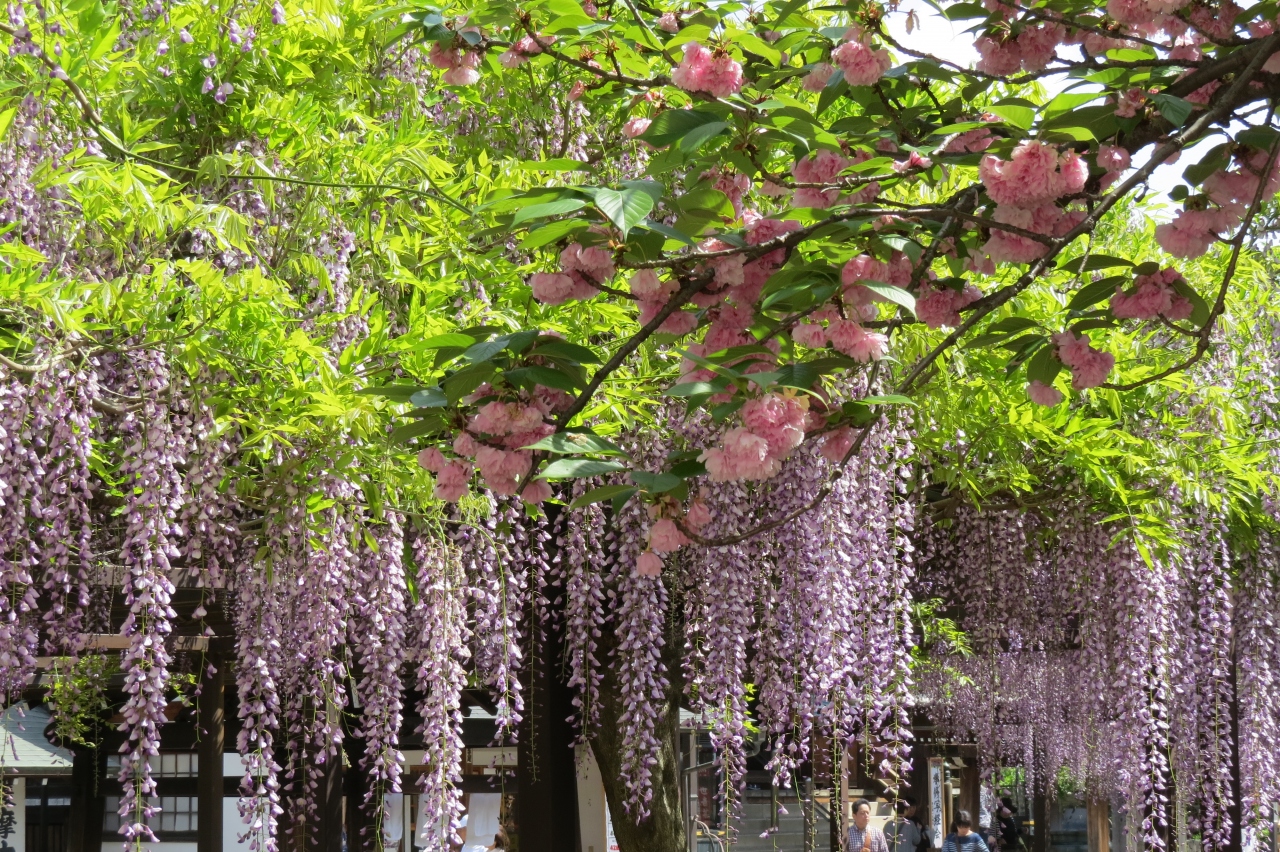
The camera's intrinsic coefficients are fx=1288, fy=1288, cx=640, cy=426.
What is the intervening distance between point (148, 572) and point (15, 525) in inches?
17.6

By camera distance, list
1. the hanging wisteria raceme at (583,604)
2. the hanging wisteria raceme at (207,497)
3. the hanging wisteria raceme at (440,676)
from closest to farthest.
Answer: the hanging wisteria raceme at (207,497) < the hanging wisteria raceme at (440,676) < the hanging wisteria raceme at (583,604)

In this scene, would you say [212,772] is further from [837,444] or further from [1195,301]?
Answer: [1195,301]

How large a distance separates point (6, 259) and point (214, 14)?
1190 millimetres

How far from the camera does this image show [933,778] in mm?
20578

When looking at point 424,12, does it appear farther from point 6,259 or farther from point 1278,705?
point 1278,705

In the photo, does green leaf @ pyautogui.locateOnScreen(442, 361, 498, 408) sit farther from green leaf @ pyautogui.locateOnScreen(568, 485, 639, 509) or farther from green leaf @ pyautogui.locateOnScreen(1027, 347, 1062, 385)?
green leaf @ pyautogui.locateOnScreen(1027, 347, 1062, 385)

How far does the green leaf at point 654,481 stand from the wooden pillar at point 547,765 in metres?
4.06

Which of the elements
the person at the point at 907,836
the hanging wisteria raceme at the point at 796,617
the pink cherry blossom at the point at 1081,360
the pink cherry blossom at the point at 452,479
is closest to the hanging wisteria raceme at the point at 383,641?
the hanging wisteria raceme at the point at 796,617

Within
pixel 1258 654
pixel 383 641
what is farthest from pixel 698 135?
pixel 1258 654

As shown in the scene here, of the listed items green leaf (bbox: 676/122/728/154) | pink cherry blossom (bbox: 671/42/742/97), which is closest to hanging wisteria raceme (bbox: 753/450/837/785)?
pink cherry blossom (bbox: 671/42/742/97)

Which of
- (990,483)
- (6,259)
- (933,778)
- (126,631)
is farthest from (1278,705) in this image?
(933,778)

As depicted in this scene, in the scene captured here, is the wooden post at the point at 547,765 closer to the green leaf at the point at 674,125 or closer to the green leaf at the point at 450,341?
the green leaf at the point at 450,341

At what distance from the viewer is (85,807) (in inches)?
471

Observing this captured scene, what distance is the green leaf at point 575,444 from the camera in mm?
1978
